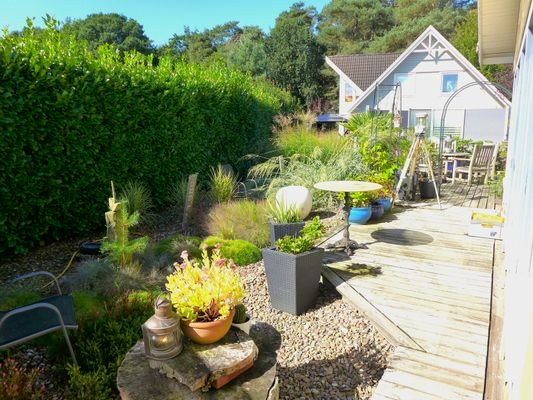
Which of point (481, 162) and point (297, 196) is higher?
point (481, 162)

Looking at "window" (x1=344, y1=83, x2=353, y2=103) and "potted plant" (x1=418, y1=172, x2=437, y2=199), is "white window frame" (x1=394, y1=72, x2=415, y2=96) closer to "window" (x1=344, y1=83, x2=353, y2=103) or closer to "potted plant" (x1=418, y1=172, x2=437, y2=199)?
"window" (x1=344, y1=83, x2=353, y2=103)

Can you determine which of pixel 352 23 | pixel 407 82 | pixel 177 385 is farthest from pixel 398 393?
pixel 352 23

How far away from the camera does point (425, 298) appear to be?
340 cm

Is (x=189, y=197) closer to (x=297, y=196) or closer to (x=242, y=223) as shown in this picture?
(x=242, y=223)

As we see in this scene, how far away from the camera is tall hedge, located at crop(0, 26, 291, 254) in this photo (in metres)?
4.14

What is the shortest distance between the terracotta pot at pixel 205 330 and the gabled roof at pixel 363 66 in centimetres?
2026

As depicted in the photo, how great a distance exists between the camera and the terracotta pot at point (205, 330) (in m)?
1.93

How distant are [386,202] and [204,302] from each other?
16.2 ft

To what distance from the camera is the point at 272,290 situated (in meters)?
3.50

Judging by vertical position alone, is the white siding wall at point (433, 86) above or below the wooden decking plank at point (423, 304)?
above

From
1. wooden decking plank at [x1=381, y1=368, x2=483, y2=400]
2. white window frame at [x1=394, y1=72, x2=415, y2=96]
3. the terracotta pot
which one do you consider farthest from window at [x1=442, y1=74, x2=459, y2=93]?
the terracotta pot

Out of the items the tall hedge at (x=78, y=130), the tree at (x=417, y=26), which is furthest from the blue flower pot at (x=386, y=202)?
the tree at (x=417, y=26)

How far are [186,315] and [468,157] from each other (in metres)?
10.1

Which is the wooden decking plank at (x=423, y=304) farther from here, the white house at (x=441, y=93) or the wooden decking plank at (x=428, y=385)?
the white house at (x=441, y=93)
